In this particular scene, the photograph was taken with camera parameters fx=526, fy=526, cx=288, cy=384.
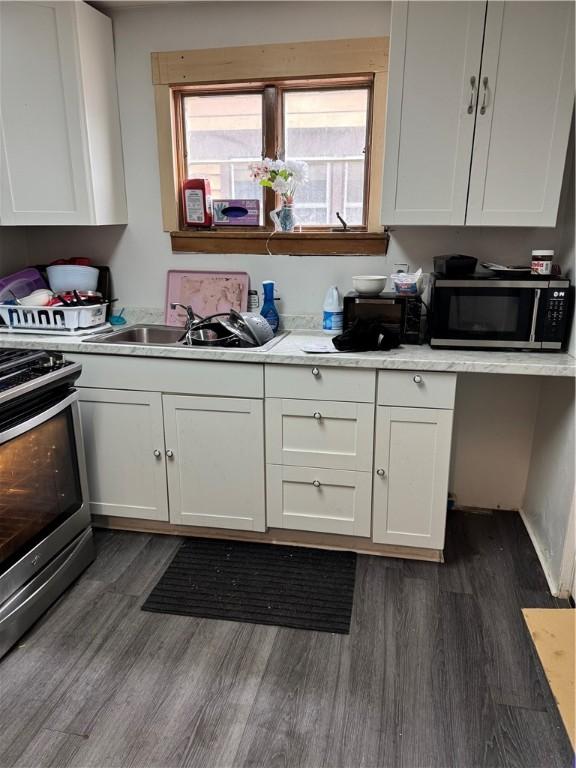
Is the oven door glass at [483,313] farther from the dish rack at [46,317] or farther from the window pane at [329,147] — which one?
the dish rack at [46,317]

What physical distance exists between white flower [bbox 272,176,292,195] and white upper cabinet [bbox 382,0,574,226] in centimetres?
52

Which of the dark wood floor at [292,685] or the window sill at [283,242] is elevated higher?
the window sill at [283,242]

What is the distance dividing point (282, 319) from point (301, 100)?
3.37ft

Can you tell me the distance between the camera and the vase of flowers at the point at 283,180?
244 centimetres

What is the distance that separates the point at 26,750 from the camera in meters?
1.45

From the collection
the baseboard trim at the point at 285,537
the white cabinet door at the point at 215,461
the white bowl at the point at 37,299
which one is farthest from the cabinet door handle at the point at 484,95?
the white bowl at the point at 37,299

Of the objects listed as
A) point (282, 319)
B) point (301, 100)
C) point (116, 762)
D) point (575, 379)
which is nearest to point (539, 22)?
point (301, 100)

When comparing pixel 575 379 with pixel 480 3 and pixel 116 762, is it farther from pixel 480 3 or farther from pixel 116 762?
pixel 116 762

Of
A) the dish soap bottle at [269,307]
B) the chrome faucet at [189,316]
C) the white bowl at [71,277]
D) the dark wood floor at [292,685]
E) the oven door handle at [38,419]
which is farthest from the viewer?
the white bowl at [71,277]

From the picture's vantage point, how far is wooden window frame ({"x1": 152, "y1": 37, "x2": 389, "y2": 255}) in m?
2.30

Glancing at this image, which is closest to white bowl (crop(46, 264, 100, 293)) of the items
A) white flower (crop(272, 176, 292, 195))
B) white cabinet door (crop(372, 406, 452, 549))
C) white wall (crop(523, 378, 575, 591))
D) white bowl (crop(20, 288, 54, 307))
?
white bowl (crop(20, 288, 54, 307))

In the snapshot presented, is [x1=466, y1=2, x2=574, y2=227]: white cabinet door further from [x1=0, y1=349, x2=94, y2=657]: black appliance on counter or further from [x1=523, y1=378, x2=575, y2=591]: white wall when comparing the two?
[x1=0, y1=349, x2=94, y2=657]: black appliance on counter

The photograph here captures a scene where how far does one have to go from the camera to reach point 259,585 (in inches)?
84.0

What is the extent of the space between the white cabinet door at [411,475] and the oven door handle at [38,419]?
3.98 ft
